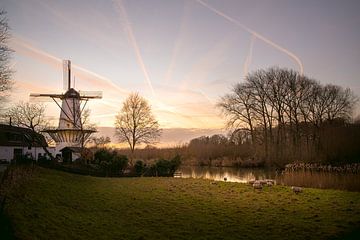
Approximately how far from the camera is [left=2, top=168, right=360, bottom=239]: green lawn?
29.4ft

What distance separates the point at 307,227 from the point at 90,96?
37768mm

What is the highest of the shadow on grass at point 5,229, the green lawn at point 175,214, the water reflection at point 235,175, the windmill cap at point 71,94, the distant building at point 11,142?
the windmill cap at point 71,94

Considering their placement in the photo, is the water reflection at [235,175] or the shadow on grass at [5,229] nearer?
the shadow on grass at [5,229]

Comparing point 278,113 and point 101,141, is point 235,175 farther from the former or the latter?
point 101,141

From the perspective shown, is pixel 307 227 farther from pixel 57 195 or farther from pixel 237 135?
pixel 237 135

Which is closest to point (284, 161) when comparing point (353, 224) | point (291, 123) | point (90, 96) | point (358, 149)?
point (291, 123)

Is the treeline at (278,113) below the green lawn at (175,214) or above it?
above

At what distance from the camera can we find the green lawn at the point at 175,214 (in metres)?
8.96

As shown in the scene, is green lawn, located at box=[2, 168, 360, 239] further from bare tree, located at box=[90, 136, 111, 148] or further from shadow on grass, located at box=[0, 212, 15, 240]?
bare tree, located at box=[90, 136, 111, 148]

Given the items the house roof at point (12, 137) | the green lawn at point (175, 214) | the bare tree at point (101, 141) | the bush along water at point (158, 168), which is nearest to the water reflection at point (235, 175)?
the bush along water at point (158, 168)

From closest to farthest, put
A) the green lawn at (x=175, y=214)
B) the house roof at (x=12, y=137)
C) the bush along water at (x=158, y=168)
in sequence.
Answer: the green lawn at (x=175, y=214), the bush along water at (x=158, y=168), the house roof at (x=12, y=137)

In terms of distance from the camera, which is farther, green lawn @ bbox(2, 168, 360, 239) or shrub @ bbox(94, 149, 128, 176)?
shrub @ bbox(94, 149, 128, 176)

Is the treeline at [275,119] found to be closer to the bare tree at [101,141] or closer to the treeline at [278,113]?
the treeline at [278,113]

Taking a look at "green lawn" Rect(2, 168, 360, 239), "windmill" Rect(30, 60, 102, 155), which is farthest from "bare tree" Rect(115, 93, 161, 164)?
"green lawn" Rect(2, 168, 360, 239)
